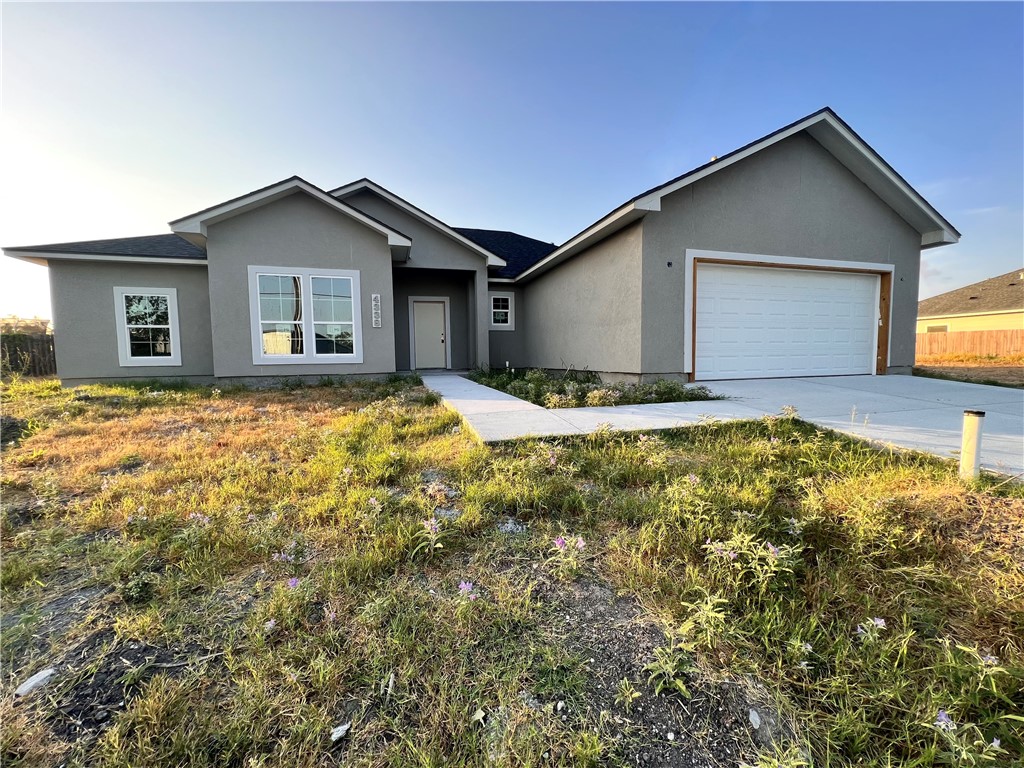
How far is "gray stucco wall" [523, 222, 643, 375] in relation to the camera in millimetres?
7406

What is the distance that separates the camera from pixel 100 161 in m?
6.93

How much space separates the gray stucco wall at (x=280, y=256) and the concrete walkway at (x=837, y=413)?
4.03 m

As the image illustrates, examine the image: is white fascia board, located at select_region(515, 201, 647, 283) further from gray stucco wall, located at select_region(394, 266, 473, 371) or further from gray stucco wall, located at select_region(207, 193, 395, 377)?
gray stucco wall, located at select_region(207, 193, 395, 377)

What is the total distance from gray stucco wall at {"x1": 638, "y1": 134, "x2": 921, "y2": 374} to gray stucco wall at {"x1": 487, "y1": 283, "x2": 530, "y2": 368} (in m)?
6.21

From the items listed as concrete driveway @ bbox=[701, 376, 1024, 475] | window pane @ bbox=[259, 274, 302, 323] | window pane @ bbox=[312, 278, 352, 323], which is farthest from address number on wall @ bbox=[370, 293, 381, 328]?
concrete driveway @ bbox=[701, 376, 1024, 475]

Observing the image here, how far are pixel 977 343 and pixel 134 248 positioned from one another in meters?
33.0


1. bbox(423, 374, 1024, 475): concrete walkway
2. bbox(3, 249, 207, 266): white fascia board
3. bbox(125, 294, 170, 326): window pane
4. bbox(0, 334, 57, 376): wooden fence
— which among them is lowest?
bbox(423, 374, 1024, 475): concrete walkway

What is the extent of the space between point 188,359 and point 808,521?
12.5 metres

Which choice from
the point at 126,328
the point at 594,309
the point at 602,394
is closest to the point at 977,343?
the point at 594,309

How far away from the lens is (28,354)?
1226 centimetres

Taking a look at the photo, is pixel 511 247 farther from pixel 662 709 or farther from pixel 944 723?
pixel 944 723

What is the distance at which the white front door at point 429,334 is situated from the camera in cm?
1244

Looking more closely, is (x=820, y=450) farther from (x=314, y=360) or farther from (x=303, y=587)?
(x=314, y=360)

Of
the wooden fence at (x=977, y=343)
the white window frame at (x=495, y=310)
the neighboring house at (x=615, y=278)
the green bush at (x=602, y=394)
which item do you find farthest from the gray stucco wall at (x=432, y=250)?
the wooden fence at (x=977, y=343)
